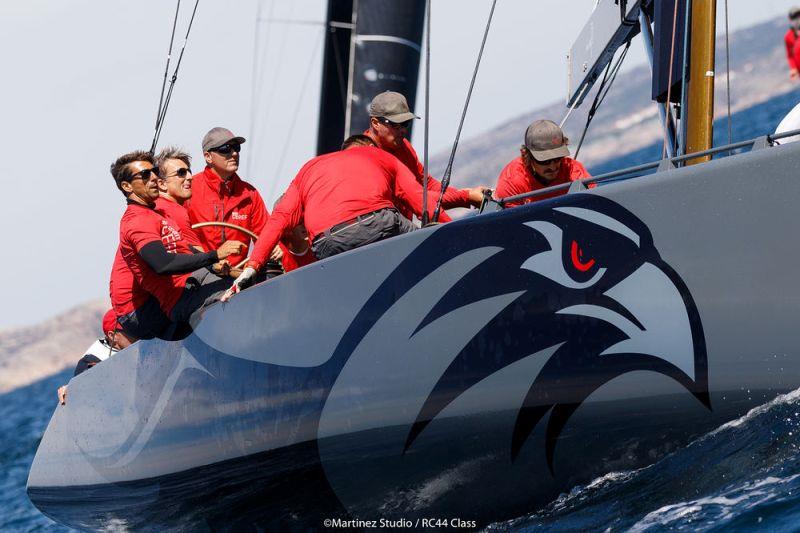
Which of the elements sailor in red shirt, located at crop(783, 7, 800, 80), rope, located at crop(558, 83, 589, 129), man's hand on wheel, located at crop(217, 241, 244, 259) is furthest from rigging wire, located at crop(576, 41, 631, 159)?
sailor in red shirt, located at crop(783, 7, 800, 80)

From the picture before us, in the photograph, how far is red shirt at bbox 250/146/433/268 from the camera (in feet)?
14.0

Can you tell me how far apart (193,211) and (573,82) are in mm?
1916

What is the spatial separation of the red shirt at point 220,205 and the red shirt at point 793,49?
36.3 feet

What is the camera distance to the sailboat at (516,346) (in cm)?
347

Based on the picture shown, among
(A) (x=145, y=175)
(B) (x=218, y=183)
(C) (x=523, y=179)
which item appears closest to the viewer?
(C) (x=523, y=179)

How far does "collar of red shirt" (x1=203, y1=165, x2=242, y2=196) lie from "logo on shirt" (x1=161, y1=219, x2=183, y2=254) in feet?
2.13

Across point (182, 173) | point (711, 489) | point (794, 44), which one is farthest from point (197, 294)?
point (794, 44)

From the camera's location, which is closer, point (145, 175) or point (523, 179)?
point (523, 179)

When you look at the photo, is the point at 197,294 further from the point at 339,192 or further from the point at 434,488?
the point at 434,488

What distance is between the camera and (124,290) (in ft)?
17.0

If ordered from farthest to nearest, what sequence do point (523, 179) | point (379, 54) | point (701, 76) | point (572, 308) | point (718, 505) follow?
point (379, 54), point (523, 179), point (701, 76), point (572, 308), point (718, 505)

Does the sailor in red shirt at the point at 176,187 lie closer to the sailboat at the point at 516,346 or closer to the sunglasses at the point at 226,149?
the sunglasses at the point at 226,149

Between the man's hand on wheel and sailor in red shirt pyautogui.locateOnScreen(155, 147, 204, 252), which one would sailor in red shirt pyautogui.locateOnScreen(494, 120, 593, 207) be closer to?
the man's hand on wheel

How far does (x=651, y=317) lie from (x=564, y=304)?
0.87ft
